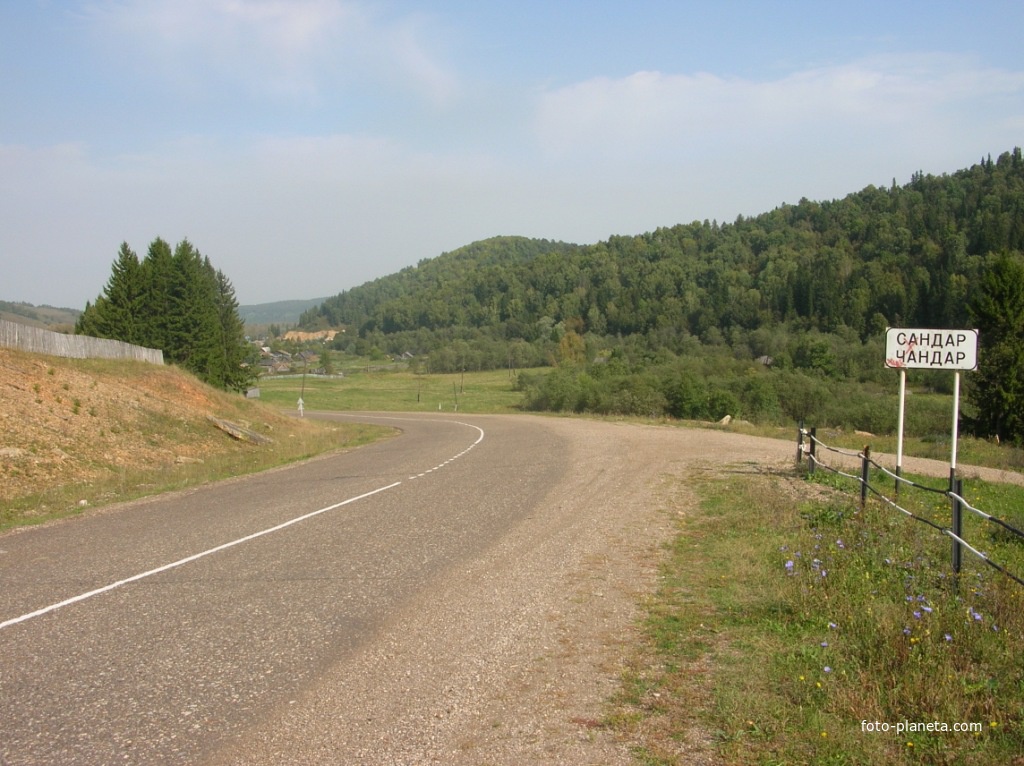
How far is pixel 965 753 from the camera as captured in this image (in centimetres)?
410

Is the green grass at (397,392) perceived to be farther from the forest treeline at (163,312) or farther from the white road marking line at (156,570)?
the white road marking line at (156,570)

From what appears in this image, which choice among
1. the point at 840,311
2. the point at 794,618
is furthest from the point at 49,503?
the point at 840,311

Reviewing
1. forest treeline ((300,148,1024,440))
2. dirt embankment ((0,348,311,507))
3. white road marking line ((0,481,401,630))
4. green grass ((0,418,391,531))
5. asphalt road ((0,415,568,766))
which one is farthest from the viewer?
forest treeline ((300,148,1024,440))

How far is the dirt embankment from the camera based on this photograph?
1861 centimetres

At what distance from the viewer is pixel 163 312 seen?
55156 mm

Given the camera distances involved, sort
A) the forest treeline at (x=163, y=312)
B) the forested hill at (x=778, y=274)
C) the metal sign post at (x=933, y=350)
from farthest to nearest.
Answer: the forested hill at (x=778, y=274) < the forest treeline at (x=163, y=312) < the metal sign post at (x=933, y=350)

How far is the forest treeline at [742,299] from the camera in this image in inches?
3125

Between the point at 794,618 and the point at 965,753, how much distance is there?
2.33m

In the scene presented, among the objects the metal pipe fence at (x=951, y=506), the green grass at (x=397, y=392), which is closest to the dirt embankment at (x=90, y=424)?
the metal pipe fence at (x=951, y=506)

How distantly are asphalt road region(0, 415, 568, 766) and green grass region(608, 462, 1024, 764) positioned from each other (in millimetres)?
2416

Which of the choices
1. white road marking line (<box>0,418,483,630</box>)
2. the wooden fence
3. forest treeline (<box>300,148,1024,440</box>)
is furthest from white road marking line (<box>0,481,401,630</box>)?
forest treeline (<box>300,148,1024,440</box>)

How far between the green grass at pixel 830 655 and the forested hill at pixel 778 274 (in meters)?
76.4

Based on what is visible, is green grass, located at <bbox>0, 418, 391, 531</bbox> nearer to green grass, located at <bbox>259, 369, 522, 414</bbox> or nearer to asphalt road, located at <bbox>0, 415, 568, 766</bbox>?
asphalt road, located at <bbox>0, 415, 568, 766</bbox>

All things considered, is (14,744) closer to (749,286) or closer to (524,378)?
(524,378)
